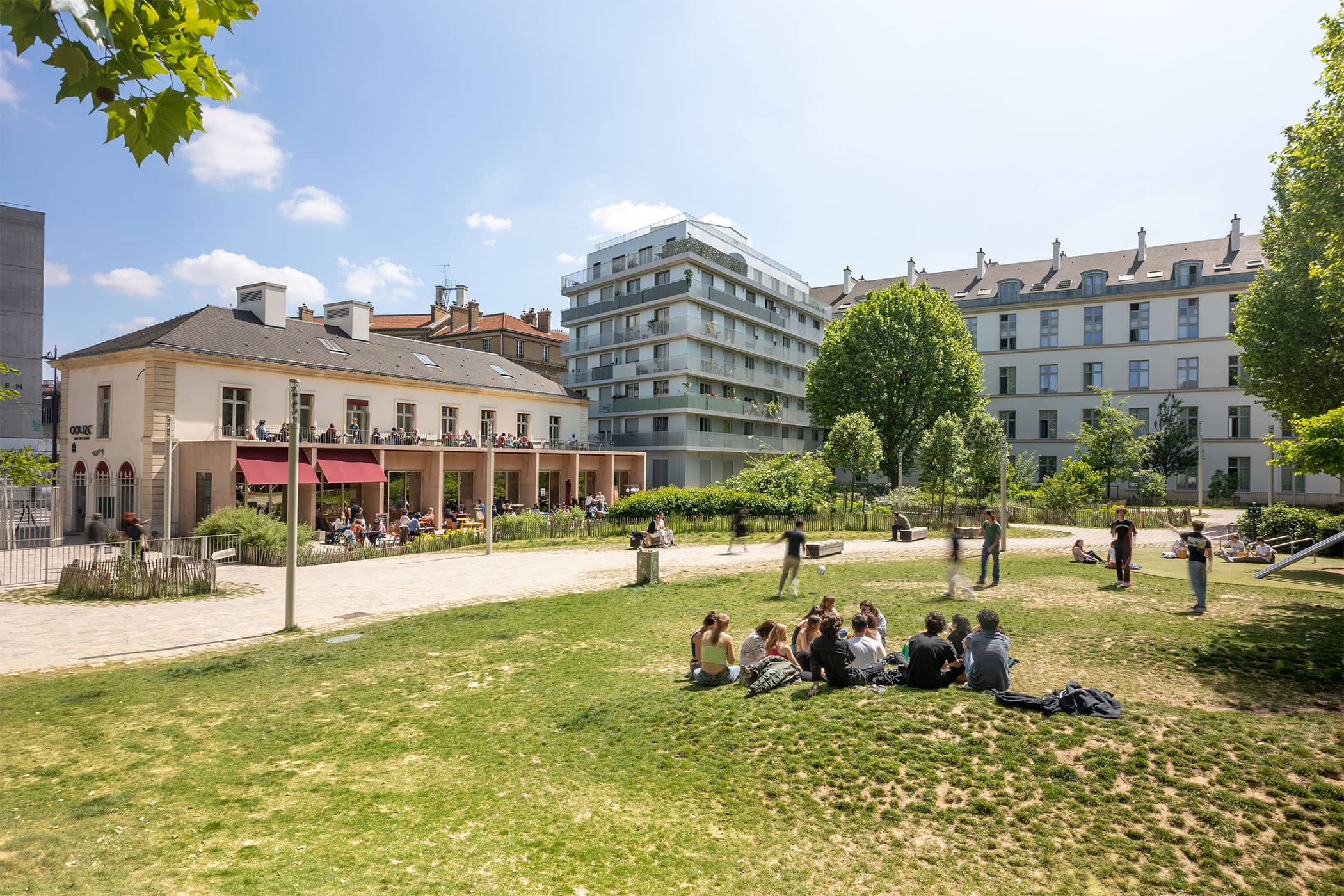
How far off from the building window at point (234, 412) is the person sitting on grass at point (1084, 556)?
3078 centimetres

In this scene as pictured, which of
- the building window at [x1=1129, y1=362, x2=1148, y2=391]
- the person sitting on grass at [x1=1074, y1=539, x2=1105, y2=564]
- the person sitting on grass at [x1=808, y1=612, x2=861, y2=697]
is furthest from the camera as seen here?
the building window at [x1=1129, y1=362, x2=1148, y2=391]

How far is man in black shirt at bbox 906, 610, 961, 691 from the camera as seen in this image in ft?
27.5

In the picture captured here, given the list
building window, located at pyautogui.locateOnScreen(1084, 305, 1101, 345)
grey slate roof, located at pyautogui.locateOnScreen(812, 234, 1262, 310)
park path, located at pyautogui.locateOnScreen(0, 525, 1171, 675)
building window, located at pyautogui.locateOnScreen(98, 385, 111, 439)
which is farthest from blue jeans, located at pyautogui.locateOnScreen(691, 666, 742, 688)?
building window, located at pyautogui.locateOnScreen(1084, 305, 1101, 345)

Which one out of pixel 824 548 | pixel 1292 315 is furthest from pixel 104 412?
pixel 1292 315

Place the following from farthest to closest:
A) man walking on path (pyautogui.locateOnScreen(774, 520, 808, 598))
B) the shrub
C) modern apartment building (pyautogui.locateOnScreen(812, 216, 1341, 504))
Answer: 1. modern apartment building (pyautogui.locateOnScreen(812, 216, 1341, 504))
2. the shrub
3. man walking on path (pyautogui.locateOnScreen(774, 520, 808, 598))

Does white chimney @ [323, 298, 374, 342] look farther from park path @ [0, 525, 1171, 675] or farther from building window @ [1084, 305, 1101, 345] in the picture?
building window @ [1084, 305, 1101, 345]

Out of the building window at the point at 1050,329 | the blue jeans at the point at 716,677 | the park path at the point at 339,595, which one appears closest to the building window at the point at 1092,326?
the building window at the point at 1050,329

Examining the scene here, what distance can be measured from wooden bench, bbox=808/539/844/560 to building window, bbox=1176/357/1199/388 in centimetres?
4596

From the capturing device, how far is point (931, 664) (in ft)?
27.5

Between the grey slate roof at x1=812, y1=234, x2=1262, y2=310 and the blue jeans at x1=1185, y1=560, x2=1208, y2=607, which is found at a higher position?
the grey slate roof at x1=812, y1=234, x2=1262, y2=310

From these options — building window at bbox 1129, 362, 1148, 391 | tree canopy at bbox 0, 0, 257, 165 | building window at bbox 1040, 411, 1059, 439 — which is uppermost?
building window at bbox 1129, 362, 1148, 391

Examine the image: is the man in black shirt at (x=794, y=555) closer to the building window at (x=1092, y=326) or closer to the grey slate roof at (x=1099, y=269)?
the grey slate roof at (x=1099, y=269)

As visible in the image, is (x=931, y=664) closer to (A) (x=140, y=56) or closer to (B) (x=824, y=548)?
(A) (x=140, y=56)

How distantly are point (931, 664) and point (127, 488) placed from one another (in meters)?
31.2
